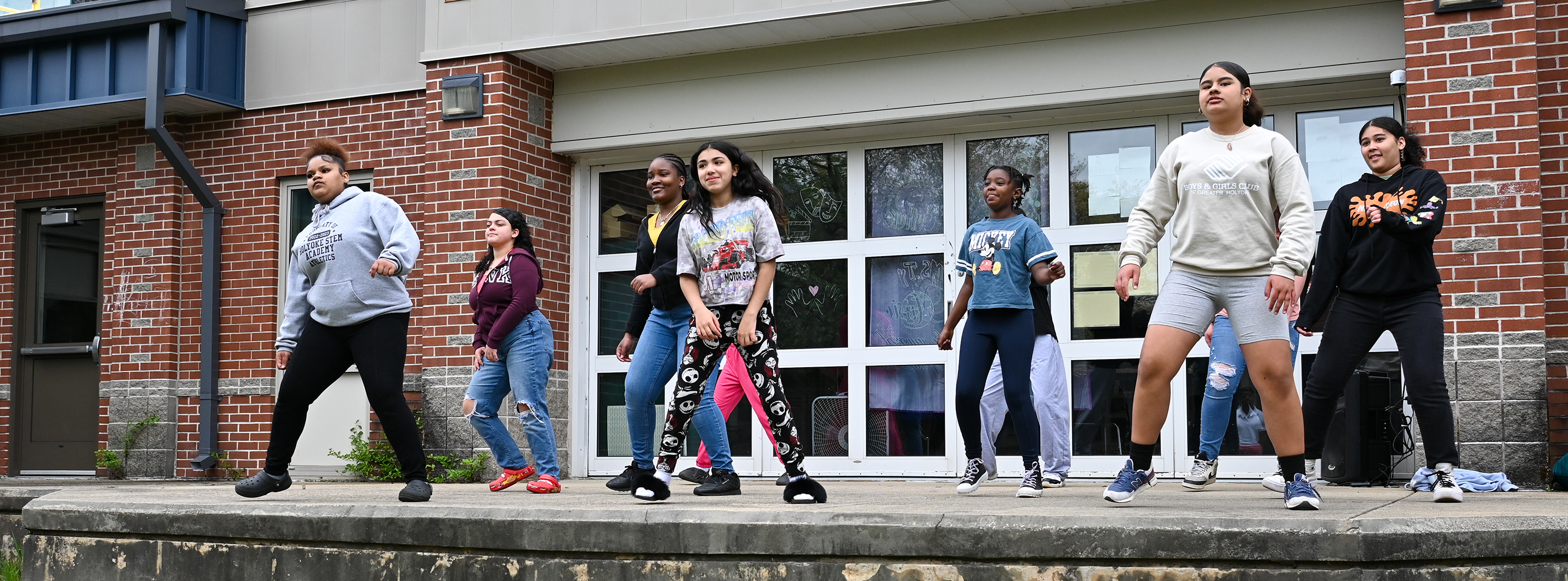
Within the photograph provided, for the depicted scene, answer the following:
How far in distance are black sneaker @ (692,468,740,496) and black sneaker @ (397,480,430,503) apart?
1.19 m

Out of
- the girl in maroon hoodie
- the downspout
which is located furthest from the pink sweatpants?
the downspout

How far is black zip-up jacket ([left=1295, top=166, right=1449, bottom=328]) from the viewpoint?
5.18 metres

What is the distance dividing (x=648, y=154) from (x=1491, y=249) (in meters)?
5.88

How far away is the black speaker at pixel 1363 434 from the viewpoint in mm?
7215

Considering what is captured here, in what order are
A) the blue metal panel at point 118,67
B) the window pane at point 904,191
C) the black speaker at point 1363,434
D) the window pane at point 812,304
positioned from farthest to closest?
1. the blue metal panel at point 118,67
2. the window pane at point 812,304
3. the window pane at point 904,191
4. the black speaker at point 1363,434

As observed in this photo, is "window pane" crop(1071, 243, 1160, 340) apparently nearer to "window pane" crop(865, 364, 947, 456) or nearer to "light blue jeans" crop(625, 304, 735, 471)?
"window pane" crop(865, 364, 947, 456)

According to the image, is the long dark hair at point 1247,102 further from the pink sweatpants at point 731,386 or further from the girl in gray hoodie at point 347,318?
the girl in gray hoodie at point 347,318

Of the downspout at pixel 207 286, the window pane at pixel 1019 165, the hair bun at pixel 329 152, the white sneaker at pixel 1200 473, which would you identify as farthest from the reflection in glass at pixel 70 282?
the white sneaker at pixel 1200 473

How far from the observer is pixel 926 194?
9352 mm

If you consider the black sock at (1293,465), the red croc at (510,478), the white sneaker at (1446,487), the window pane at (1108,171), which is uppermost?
the window pane at (1108,171)

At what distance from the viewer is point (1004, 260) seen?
20.2 ft

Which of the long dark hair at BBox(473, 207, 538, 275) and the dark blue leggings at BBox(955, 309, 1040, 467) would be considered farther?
the long dark hair at BBox(473, 207, 538, 275)

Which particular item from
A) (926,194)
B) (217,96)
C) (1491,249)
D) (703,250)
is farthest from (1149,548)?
(217,96)

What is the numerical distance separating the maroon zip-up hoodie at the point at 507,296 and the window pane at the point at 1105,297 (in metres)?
3.82
